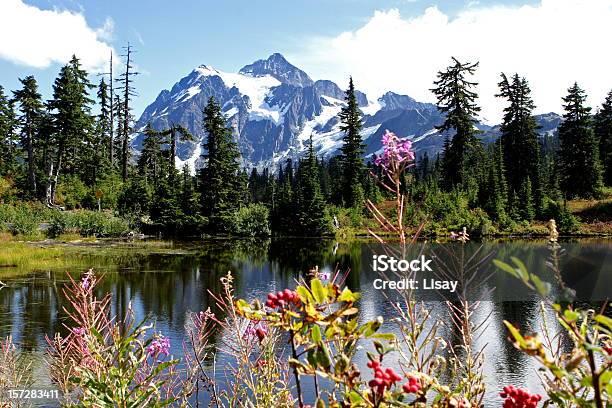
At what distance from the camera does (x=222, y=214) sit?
37.1 metres

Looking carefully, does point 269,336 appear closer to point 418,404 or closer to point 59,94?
point 418,404

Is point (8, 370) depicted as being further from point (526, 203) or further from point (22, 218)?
point (526, 203)

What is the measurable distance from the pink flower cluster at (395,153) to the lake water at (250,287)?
329 centimetres

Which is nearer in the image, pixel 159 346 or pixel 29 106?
pixel 159 346

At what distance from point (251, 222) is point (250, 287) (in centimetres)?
2179

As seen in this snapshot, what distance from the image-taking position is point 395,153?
141 cm

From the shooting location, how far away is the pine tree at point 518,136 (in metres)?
Result: 40.3

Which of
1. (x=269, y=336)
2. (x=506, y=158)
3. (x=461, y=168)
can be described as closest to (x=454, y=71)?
(x=461, y=168)

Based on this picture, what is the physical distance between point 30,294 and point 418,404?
Result: 14.6 metres

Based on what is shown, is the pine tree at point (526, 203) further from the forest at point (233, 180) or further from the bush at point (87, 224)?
the bush at point (87, 224)

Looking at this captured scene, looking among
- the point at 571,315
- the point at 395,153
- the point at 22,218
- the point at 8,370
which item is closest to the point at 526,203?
the point at 22,218

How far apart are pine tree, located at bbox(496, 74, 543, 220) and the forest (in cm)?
8
